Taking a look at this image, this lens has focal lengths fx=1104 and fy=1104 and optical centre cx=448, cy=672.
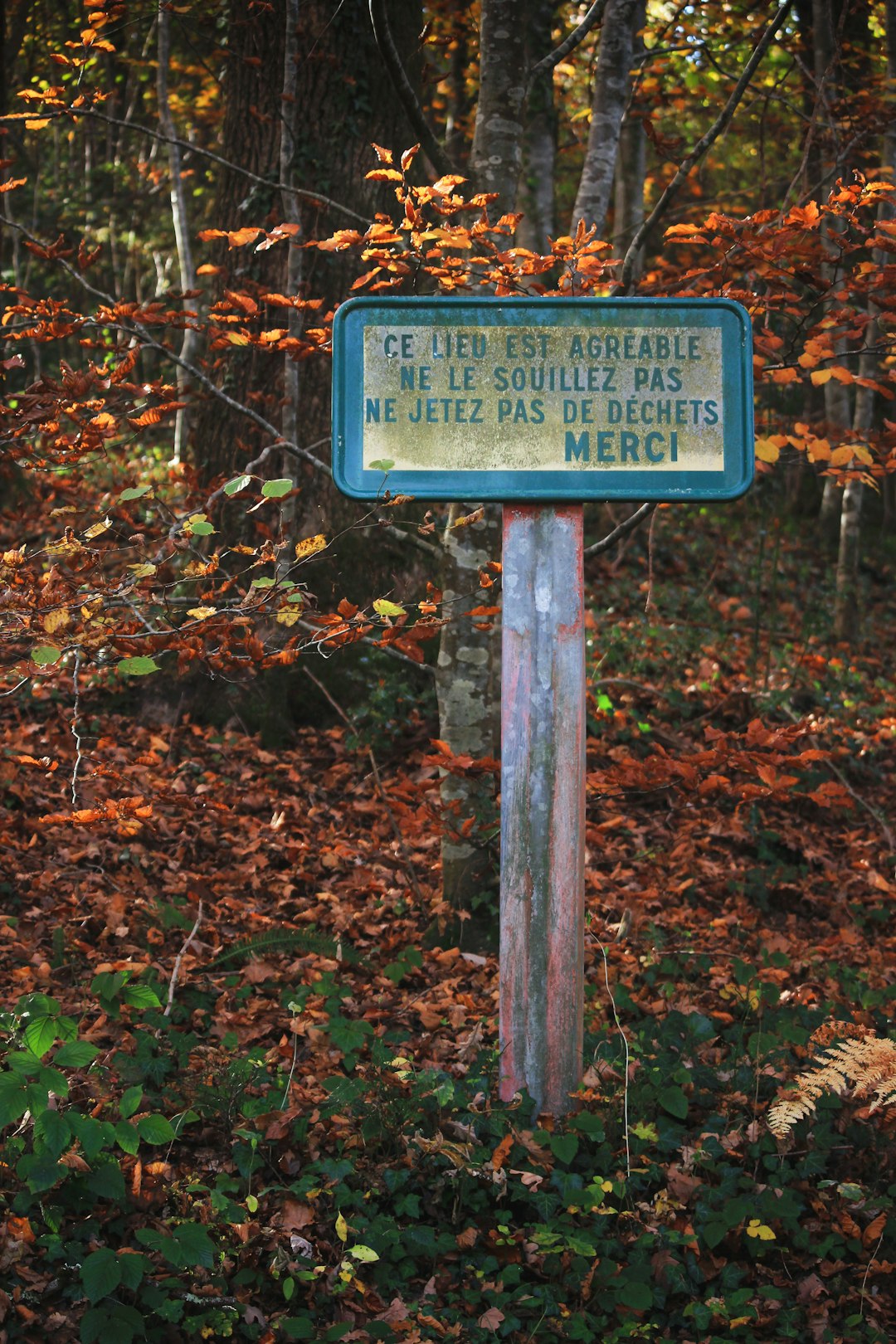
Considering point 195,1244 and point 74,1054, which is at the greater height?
point 74,1054

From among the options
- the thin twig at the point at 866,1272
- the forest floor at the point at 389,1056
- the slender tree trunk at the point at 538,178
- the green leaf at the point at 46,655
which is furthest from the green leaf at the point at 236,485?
the slender tree trunk at the point at 538,178

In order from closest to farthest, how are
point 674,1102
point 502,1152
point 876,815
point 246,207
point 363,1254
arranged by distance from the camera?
point 363,1254, point 502,1152, point 674,1102, point 876,815, point 246,207

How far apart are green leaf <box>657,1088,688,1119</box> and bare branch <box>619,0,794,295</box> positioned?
2962 mm

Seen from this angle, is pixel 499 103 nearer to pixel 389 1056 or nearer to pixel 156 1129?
pixel 389 1056

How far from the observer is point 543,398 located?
3.05 m

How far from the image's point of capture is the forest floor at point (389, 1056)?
2779 mm

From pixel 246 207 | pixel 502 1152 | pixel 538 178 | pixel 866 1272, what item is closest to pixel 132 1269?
pixel 502 1152

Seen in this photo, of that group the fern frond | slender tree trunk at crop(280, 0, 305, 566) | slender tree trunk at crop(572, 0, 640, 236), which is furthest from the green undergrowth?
slender tree trunk at crop(572, 0, 640, 236)

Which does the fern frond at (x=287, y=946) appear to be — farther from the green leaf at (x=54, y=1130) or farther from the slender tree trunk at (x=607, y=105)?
the slender tree trunk at (x=607, y=105)

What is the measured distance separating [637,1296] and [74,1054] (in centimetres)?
153

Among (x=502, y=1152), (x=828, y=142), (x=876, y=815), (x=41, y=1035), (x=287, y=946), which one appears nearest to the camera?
(x=41, y=1035)

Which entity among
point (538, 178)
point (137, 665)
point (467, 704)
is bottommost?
point (467, 704)

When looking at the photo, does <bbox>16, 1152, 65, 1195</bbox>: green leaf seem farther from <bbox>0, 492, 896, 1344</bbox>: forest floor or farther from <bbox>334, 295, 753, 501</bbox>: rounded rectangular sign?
<bbox>334, 295, 753, 501</bbox>: rounded rectangular sign

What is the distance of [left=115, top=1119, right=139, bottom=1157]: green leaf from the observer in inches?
103
